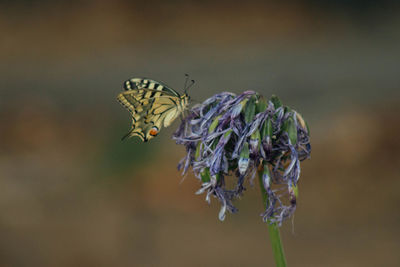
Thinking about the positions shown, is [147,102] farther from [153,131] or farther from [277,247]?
[277,247]

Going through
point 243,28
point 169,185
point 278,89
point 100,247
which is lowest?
Answer: point 100,247

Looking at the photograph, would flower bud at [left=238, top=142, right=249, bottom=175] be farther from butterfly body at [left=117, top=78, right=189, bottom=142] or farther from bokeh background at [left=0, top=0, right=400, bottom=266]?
bokeh background at [left=0, top=0, right=400, bottom=266]

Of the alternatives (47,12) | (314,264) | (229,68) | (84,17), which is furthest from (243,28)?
(314,264)

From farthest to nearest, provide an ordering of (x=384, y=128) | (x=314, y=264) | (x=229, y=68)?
(x=229, y=68), (x=384, y=128), (x=314, y=264)

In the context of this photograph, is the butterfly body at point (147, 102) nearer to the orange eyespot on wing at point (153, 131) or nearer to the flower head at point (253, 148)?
the orange eyespot on wing at point (153, 131)

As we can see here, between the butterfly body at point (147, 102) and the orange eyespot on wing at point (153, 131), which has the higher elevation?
the butterfly body at point (147, 102)

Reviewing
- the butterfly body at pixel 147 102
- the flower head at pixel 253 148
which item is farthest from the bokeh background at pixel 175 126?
the flower head at pixel 253 148

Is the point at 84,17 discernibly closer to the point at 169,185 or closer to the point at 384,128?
the point at 169,185

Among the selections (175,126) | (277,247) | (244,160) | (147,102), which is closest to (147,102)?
(147,102)
